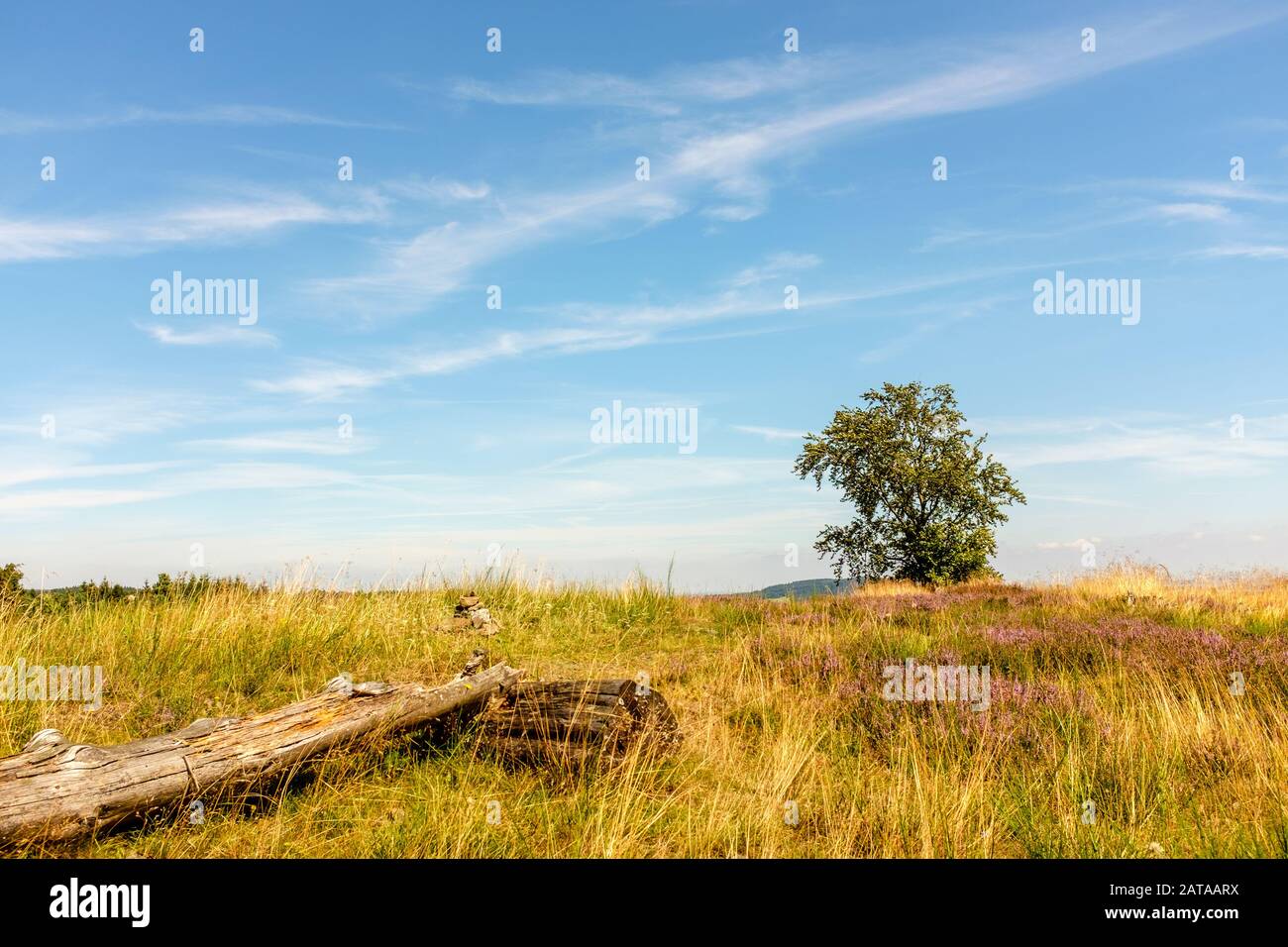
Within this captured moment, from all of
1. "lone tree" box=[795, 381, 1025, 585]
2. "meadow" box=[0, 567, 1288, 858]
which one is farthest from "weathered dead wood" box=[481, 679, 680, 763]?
"lone tree" box=[795, 381, 1025, 585]

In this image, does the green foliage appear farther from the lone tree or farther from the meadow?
the lone tree

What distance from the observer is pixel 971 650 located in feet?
35.3

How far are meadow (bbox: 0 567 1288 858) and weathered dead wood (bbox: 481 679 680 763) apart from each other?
0.64 ft

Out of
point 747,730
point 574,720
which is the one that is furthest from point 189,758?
point 747,730

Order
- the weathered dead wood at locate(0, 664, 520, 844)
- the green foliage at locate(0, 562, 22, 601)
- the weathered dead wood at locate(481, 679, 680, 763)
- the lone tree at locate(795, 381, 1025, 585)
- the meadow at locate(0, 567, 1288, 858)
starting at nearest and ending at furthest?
the weathered dead wood at locate(0, 664, 520, 844) → the meadow at locate(0, 567, 1288, 858) → the weathered dead wood at locate(481, 679, 680, 763) → the green foliage at locate(0, 562, 22, 601) → the lone tree at locate(795, 381, 1025, 585)

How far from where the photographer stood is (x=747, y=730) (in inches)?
314

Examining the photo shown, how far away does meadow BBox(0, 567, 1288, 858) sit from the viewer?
16.5 ft

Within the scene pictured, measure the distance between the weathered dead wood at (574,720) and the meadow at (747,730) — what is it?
0.19m

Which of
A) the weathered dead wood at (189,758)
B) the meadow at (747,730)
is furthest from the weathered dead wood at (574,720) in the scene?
the weathered dead wood at (189,758)

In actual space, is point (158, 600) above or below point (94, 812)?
above
